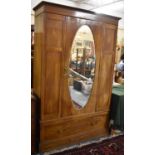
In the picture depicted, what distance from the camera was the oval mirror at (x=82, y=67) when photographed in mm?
2400

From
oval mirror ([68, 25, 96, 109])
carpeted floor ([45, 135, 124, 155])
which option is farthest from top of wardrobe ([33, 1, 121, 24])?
carpeted floor ([45, 135, 124, 155])

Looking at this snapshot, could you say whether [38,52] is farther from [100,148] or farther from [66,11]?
[100,148]

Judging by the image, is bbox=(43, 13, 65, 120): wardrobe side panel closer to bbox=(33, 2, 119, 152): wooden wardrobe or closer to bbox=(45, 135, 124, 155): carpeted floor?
bbox=(33, 2, 119, 152): wooden wardrobe

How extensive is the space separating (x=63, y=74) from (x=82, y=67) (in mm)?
394

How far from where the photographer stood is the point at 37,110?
2.27 m

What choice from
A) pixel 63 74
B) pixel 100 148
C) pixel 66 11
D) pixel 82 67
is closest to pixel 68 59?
pixel 63 74

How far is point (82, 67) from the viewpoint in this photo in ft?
8.50

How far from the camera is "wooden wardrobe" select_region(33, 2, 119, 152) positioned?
2154 mm

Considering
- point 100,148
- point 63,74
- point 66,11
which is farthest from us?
point 100,148

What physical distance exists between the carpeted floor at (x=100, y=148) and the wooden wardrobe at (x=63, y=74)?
14 cm
